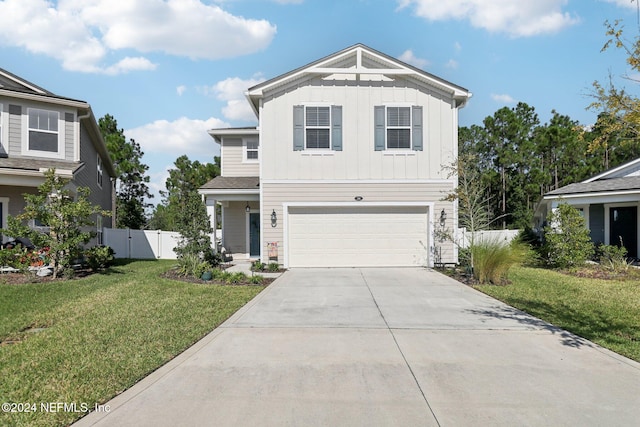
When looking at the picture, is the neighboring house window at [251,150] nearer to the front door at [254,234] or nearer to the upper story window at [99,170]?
the front door at [254,234]

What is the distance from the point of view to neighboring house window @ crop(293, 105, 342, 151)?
13.1 m

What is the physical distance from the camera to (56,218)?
10500mm

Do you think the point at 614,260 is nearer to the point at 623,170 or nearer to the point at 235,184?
the point at 623,170

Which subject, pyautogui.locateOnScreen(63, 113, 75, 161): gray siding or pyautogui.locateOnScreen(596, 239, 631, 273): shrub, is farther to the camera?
pyautogui.locateOnScreen(63, 113, 75, 161): gray siding

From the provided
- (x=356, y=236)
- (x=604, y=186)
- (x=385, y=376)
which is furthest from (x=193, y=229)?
(x=604, y=186)

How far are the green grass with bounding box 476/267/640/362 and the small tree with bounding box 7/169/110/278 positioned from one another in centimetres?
1094

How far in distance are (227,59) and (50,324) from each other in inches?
412

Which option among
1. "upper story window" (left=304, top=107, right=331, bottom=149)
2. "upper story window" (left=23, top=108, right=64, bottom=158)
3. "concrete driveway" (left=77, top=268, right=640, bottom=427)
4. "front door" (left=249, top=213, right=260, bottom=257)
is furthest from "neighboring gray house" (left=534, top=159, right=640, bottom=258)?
"upper story window" (left=23, top=108, right=64, bottom=158)

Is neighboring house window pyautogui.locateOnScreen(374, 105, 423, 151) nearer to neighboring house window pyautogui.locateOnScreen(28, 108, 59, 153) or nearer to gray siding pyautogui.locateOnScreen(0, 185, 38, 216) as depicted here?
neighboring house window pyautogui.locateOnScreen(28, 108, 59, 153)

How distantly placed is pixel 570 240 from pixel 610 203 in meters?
4.75

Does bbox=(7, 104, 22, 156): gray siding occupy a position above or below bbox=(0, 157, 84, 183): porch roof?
above

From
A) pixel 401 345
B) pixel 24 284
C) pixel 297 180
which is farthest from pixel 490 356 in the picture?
pixel 24 284

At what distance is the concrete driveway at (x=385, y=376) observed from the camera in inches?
128

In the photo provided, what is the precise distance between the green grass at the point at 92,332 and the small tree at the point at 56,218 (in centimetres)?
123
